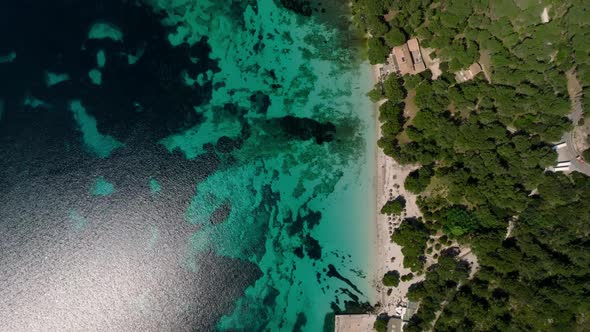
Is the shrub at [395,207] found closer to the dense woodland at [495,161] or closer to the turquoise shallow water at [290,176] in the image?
the dense woodland at [495,161]

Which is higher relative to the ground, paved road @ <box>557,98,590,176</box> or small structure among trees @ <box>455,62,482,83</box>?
small structure among trees @ <box>455,62,482,83</box>

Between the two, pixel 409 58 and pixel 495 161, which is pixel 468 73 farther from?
pixel 495 161

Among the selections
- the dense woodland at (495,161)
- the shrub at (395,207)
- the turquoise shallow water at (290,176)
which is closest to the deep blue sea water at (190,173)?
the turquoise shallow water at (290,176)

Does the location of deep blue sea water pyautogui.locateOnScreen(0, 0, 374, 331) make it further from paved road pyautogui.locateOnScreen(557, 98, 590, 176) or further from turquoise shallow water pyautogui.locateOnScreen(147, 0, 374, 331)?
paved road pyautogui.locateOnScreen(557, 98, 590, 176)

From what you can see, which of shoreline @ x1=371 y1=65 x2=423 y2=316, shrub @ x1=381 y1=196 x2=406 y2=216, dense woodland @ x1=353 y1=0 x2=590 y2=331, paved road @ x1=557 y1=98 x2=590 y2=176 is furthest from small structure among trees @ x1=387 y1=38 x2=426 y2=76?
paved road @ x1=557 y1=98 x2=590 y2=176

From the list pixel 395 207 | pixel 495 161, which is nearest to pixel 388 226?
pixel 395 207

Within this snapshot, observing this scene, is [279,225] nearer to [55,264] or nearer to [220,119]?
[220,119]

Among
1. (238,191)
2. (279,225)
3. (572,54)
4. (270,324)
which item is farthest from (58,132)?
(572,54)
